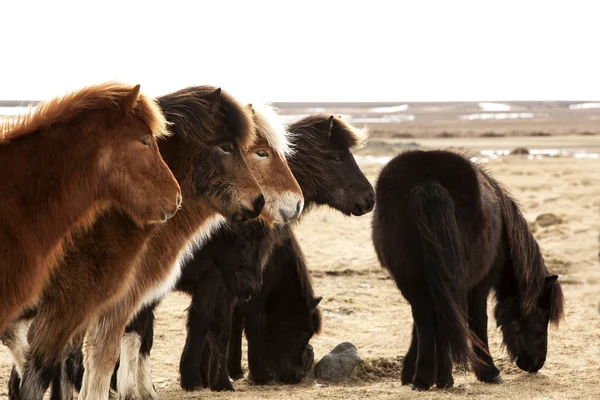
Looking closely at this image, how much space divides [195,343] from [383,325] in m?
3.54

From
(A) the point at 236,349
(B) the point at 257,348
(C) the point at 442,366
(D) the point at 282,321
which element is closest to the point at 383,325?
(D) the point at 282,321

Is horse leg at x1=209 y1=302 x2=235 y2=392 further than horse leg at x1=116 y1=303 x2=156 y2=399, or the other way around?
horse leg at x1=209 y1=302 x2=235 y2=392

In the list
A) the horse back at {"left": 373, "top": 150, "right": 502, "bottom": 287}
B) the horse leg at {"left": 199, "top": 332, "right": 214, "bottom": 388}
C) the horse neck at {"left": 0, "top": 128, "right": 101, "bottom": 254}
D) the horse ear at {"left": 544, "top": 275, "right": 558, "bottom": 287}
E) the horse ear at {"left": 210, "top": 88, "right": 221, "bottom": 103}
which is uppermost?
the horse ear at {"left": 210, "top": 88, "right": 221, "bottom": 103}

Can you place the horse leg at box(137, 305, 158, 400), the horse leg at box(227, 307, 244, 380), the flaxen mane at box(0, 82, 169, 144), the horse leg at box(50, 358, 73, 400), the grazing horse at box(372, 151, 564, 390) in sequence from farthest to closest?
the horse leg at box(227, 307, 244, 380) → the grazing horse at box(372, 151, 564, 390) → the horse leg at box(137, 305, 158, 400) → the horse leg at box(50, 358, 73, 400) → the flaxen mane at box(0, 82, 169, 144)

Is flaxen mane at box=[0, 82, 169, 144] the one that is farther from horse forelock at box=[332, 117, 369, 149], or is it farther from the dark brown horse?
horse forelock at box=[332, 117, 369, 149]

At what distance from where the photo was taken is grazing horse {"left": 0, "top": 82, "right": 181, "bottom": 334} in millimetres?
5121

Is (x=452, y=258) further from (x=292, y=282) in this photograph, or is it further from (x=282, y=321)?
(x=282, y=321)

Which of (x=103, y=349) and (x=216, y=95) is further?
(x=216, y=95)

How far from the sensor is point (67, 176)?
17.4 ft

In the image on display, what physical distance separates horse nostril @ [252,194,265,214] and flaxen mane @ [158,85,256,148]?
1.74ft

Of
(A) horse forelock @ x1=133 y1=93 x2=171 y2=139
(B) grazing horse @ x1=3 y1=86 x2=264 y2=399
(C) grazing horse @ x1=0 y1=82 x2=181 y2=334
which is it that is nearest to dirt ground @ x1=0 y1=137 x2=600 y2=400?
(B) grazing horse @ x1=3 y1=86 x2=264 y2=399

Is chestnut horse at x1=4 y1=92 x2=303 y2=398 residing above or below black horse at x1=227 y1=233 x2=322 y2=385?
above

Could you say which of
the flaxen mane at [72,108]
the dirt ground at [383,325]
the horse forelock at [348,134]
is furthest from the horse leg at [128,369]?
the horse forelock at [348,134]

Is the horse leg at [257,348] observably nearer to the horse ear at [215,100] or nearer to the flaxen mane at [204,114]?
the flaxen mane at [204,114]
